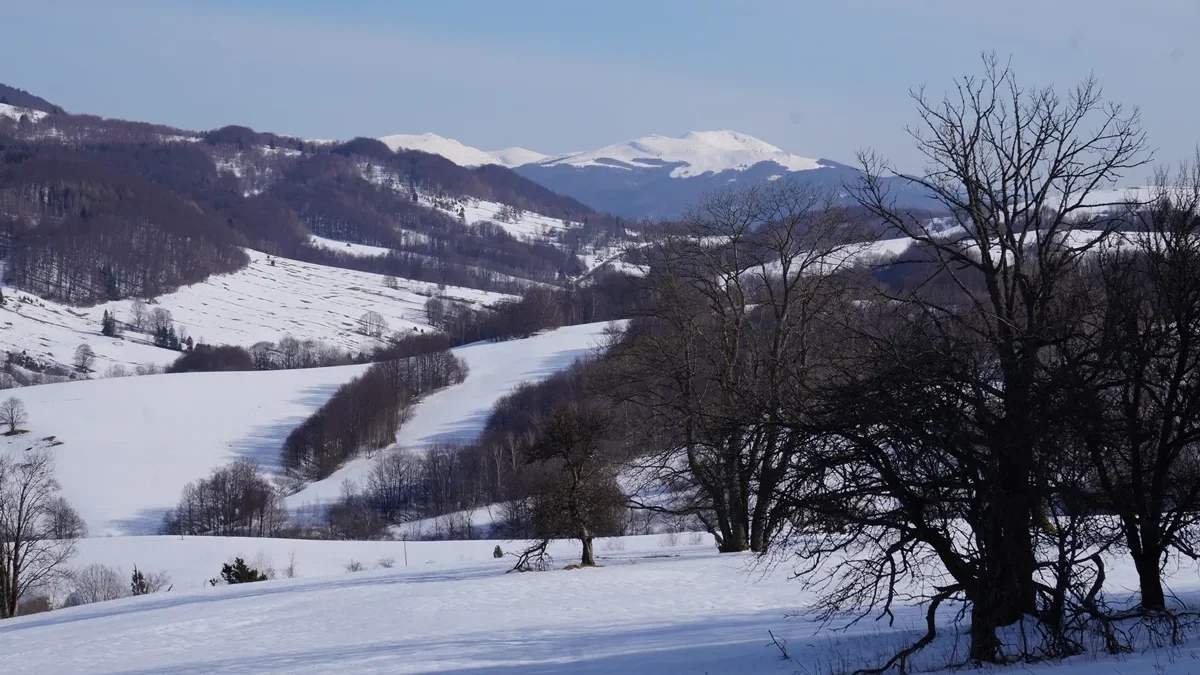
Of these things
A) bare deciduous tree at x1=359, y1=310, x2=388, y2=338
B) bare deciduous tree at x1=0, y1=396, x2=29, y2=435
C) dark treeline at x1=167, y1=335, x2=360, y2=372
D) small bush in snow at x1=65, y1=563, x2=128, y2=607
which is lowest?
small bush in snow at x1=65, y1=563, x2=128, y2=607

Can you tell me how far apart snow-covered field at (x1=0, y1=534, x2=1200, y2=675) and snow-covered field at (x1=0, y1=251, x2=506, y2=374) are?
370 feet

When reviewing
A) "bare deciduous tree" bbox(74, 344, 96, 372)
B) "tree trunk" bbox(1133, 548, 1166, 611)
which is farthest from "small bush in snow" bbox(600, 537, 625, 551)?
"bare deciduous tree" bbox(74, 344, 96, 372)

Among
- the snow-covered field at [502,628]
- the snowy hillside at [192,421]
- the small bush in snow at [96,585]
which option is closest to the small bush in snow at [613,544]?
the snow-covered field at [502,628]

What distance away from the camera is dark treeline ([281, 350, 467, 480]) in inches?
3140

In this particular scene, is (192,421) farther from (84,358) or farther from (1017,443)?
(1017,443)

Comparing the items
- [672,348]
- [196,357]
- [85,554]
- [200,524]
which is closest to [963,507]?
[672,348]

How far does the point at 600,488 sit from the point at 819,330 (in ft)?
25.8

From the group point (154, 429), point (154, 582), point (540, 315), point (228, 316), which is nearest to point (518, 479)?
point (154, 582)

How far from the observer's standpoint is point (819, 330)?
95.4 feet

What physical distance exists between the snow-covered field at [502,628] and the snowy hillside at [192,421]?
137 feet

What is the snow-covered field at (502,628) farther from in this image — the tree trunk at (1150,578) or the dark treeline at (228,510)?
the dark treeline at (228,510)

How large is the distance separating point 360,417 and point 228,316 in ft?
288

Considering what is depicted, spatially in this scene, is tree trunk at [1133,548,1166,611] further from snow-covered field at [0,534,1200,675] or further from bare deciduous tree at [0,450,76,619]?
bare deciduous tree at [0,450,76,619]

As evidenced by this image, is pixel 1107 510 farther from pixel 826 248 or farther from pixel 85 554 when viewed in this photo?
pixel 85 554
